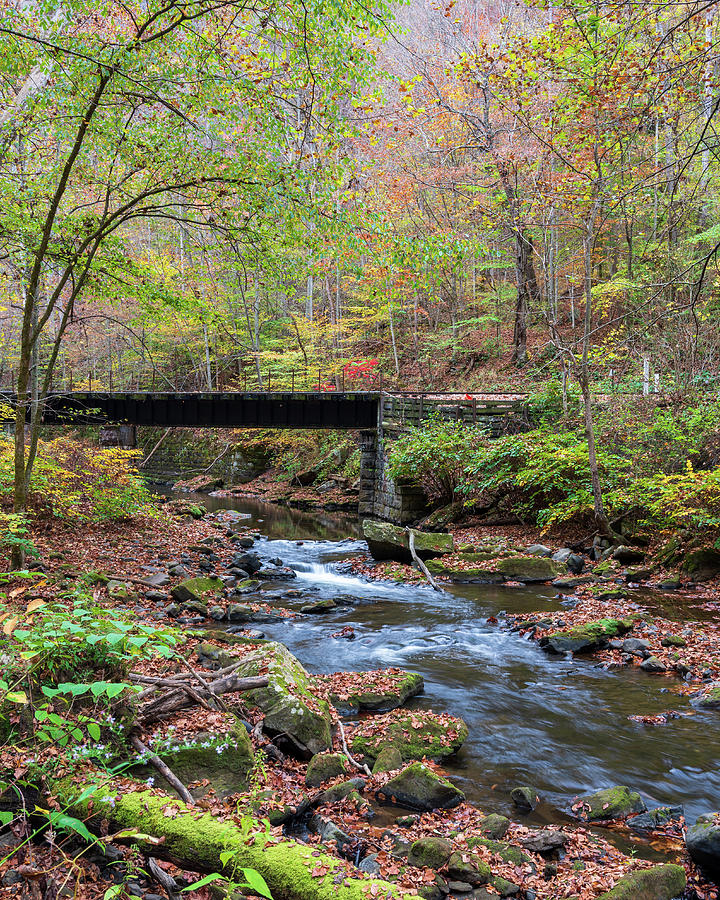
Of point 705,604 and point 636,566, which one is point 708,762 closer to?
point 705,604

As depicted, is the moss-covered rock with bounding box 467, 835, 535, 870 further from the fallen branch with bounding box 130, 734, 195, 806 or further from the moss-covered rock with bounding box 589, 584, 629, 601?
the moss-covered rock with bounding box 589, 584, 629, 601

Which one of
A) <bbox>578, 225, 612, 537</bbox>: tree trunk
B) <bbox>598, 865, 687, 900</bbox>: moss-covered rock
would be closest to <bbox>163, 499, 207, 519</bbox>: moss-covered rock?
<bbox>578, 225, 612, 537</bbox>: tree trunk

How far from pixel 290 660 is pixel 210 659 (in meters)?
0.95

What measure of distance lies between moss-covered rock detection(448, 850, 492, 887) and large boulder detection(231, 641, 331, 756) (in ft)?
5.46

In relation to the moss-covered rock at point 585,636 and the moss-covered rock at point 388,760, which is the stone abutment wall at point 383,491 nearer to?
the moss-covered rock at point 585,636

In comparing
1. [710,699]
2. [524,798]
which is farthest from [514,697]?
[524,798]

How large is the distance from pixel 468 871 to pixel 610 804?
176cm

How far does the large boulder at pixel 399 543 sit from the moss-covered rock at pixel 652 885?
10561mm

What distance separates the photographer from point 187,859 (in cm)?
289

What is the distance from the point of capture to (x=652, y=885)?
11.8 feet

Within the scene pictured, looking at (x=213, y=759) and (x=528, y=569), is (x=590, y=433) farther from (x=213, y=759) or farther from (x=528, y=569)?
(x=213, y=759)

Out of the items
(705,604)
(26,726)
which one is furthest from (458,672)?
(26,726)

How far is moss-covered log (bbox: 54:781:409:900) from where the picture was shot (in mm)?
2744

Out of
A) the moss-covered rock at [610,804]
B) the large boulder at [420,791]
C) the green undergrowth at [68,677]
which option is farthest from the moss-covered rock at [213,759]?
the moss-covered rock at [610,804]
